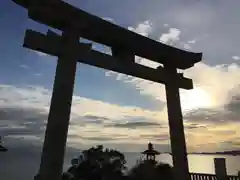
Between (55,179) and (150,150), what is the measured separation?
10472 mm

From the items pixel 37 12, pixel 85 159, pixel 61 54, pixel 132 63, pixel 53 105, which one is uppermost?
pixel 37 12

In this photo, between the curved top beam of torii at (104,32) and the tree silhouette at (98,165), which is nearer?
the curved top beam of torii at (104,32)

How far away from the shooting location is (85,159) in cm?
1338

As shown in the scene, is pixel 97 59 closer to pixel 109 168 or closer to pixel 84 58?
pixel 84 58

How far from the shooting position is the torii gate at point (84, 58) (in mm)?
4012

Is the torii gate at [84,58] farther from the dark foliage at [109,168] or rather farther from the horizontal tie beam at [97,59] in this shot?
the dark foliage at [109,168]

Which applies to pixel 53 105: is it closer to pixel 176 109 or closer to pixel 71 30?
pixel 71 30

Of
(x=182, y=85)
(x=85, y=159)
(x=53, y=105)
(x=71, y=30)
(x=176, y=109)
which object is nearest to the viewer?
(x=53, y=105)

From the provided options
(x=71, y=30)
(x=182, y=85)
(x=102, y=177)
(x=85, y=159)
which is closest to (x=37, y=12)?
(x=71, y=30)

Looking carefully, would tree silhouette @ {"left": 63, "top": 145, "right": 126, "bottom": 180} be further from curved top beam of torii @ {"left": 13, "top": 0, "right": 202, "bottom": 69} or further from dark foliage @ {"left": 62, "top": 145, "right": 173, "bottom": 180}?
curved top beam of torii @ {"left": 13, "top": 0, "right": 202, "bottom": 69}

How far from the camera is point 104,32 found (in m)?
5.16

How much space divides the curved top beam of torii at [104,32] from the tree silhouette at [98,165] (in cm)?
761

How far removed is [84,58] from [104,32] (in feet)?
2.87

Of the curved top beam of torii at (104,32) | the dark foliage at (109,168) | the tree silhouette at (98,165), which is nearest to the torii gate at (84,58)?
the curved top beam of torii at (104,32)
